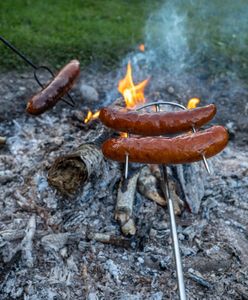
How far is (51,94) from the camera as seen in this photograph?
3812 millimetres

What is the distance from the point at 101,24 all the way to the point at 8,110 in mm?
3560

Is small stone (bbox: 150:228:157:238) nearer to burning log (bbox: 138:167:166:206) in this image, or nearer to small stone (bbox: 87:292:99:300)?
burning log (bbox: 138:167:166:206)

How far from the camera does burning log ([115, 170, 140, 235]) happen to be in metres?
3.75

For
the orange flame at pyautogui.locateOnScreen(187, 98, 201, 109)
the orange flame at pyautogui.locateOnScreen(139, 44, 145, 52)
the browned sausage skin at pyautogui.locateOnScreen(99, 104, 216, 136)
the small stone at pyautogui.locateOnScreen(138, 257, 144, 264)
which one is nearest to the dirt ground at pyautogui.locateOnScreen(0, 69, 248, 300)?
the small stone at pyautogui.locateOnScreen(138, 257, 144, 264)

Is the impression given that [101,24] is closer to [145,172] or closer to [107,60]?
[107,60]

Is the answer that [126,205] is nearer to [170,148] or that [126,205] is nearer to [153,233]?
[153,233]

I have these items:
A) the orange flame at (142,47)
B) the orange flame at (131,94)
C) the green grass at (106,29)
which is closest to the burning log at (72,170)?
the orange flame at (131,94)

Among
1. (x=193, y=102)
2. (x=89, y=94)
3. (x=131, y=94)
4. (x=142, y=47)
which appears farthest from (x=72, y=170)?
(x=142, y=47)

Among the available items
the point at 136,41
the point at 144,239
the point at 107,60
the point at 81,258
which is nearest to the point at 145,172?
the point at 144,239

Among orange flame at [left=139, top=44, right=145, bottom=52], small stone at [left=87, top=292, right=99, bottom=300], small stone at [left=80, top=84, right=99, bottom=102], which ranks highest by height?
orange flame at [left=139, top=44, right=145, bottom=52]

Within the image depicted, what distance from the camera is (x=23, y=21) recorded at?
762 centimetres

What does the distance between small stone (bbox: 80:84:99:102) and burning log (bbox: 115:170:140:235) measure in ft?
6.97

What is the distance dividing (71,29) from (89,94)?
236 centimetres

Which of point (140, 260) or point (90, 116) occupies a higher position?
point (90, 116)
